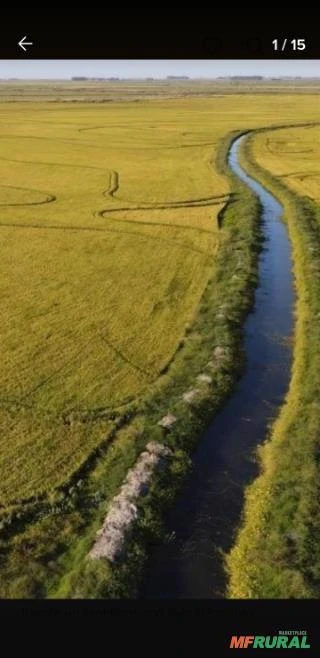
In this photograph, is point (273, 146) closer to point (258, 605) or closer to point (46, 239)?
point (46, 239)

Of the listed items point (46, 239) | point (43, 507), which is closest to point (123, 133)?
point (46, 239)

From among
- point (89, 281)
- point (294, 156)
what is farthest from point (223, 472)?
point (294, 156)

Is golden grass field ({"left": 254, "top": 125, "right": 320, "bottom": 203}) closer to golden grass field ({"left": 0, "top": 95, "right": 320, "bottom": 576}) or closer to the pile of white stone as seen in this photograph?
golden grass field ({"left": 0, "top": 95, "right": 320, "bottom": 576})

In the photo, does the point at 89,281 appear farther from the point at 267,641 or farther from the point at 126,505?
the point at 267,641

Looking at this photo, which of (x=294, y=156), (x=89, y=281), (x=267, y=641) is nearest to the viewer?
(x=267, y=641)
